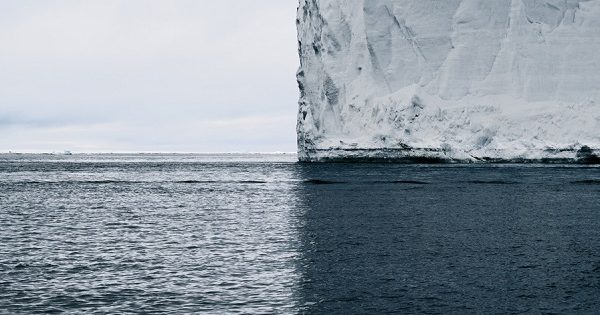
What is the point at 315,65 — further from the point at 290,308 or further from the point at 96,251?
the point at 290,308

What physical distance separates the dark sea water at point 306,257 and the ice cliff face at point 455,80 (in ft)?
92.5

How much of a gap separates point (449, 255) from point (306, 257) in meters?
2.78

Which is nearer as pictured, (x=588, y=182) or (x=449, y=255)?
(x=449, y=255)

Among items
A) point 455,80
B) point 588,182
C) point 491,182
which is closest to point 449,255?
point 491,182

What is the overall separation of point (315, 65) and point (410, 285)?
176 feet

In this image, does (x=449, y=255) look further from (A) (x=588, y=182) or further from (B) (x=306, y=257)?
(A) (x=588, y=182)

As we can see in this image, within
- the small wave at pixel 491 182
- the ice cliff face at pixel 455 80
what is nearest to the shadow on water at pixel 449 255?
the small wave at pixel 491 182

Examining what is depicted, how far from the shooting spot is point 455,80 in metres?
56.8

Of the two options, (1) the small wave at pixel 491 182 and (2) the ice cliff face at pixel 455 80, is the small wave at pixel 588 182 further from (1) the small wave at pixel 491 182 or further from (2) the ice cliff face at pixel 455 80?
(2) the ice cliff face at pixel 455 80

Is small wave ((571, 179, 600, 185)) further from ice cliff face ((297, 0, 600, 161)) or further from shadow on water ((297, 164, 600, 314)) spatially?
ice cliff face ((297, 0, 600, 161))

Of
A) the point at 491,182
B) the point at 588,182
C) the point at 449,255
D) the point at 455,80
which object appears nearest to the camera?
the point at 449,255

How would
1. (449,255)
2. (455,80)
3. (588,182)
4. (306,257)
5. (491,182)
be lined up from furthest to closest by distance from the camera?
(455,80), (491,182), (588,182), (449,255), (306,257)

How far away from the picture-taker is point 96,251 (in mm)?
13516

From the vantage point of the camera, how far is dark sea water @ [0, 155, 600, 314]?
906 centimetres
